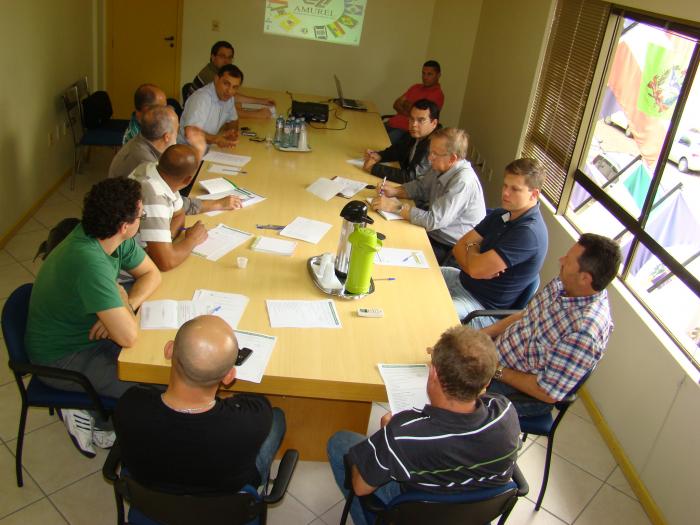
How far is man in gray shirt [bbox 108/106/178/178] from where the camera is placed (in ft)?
10.8

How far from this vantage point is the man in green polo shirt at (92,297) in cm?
221

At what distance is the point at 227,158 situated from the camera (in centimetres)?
429

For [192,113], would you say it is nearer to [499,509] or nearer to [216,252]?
[216,252]

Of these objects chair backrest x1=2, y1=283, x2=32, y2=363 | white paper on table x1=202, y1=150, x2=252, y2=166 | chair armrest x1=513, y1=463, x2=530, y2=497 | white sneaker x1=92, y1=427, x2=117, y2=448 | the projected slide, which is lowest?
white sneaker x1=92, y1=427, x2=117, y2=448

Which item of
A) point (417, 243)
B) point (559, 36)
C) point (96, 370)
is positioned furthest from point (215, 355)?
point (559, 36)

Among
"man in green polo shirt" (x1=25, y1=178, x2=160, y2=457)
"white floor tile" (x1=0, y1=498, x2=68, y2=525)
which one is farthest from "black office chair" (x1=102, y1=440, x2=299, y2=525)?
"white floor tile" (x1=0, y1=498, x2=68, y2=525)

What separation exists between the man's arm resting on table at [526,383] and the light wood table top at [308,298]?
330 millimetres

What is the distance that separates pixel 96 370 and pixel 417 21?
6519mm

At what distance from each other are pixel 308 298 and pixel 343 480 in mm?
804

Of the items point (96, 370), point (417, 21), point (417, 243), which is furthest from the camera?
point (417, 21)

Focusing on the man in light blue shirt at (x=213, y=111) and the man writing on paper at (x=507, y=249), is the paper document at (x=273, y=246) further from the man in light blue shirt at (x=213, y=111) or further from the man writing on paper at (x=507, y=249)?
the man in light blue shirt at (x=213, y=111)

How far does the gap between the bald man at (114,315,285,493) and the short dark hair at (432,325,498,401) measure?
0.55 m

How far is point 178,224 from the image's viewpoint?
308cm

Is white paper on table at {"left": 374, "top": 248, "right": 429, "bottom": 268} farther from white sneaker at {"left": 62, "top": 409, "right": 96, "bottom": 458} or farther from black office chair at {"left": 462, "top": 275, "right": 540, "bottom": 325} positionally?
white sneaker at {"left": 62, "top": 409, "right": 96, "bottom": 458}
